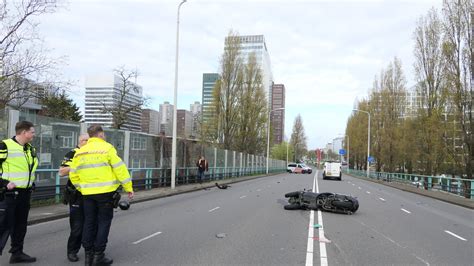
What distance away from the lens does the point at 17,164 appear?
6.07 meters

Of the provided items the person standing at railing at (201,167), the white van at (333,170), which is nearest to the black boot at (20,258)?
the person standing at railing at (201,167)

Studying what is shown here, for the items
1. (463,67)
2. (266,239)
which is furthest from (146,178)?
(463,67)

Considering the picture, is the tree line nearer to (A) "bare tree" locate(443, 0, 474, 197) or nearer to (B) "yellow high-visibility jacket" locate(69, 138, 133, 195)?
(A) "bare tree" locate(443, 0, 474, 197)

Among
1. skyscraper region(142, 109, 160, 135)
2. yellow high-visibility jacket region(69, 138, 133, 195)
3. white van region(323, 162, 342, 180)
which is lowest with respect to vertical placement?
white van region(323, 162, 342, 180)

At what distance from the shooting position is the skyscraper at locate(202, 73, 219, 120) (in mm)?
48756

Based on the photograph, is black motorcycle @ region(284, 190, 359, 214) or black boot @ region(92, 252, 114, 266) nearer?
black boot @ region(92, 252, 114, 266)

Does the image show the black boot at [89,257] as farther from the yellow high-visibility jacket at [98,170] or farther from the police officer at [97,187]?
the yellow high-visibility jacket at [98,170]

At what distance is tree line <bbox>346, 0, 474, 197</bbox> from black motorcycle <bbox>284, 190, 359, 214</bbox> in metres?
13.2

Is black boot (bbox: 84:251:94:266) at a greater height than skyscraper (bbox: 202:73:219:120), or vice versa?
skyscraper (bbox: 202:73:219:120)

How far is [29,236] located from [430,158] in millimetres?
36536

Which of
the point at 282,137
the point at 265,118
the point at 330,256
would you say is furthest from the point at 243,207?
the point at 282,137

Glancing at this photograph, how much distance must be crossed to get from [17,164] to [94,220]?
1.42 metres

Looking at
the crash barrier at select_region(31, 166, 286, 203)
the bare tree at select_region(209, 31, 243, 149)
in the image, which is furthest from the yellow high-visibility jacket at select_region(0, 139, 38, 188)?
the bare tree at select_region(209, 31, 243, 149)

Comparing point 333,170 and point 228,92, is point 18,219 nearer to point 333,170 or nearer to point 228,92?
point 228,92
